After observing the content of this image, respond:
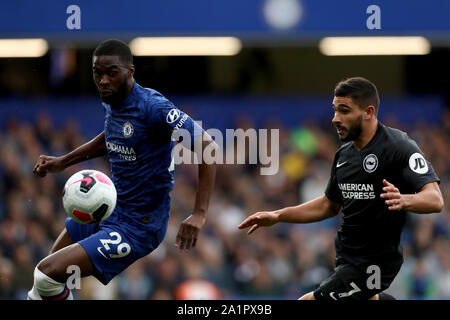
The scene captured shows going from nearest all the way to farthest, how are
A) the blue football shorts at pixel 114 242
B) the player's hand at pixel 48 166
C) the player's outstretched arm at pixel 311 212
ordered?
the blue football shorts at pixel 114 242
the player's outstretched arm at pixel 311 212
the player's hand at pixel 48 166

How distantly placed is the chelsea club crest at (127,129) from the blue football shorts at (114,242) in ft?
2.25

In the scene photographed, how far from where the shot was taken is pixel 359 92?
21.0ft

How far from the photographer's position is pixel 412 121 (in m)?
14.8

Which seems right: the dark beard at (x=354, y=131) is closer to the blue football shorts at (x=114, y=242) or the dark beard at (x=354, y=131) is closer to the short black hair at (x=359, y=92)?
the short black hair at (x=359, y=92)

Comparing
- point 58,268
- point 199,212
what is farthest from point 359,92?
point 58,268

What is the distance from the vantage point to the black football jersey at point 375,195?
6239 millimetres

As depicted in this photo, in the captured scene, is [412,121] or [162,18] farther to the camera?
[412,121]

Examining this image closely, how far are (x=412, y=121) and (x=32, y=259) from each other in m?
7.16

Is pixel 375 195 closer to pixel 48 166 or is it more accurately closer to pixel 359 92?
pixel 359 92

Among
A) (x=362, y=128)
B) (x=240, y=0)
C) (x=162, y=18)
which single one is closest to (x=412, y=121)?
(x=240, y=0)

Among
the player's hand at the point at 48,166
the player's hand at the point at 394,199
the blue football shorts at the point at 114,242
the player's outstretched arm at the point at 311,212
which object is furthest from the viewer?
the player's hand at the point at 48,166

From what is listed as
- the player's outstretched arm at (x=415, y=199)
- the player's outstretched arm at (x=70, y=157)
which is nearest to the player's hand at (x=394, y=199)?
the player's outstretched arm at (x=415, y=199)
